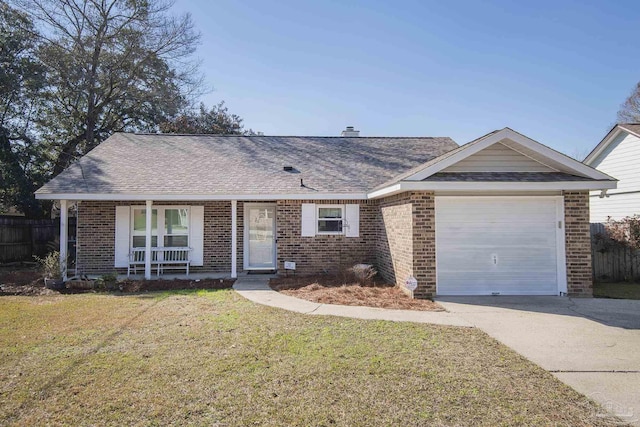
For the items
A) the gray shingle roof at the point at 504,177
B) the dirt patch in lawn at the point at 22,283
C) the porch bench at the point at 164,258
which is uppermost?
the gray shingle roof at the point at 504,177

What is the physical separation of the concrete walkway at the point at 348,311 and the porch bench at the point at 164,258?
138 inches

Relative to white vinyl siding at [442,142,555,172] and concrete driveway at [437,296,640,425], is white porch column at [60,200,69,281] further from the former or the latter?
white vinyl siding at [442,142,555,172]

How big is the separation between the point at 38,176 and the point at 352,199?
61.9 feet

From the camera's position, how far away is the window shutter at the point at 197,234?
12180 mm

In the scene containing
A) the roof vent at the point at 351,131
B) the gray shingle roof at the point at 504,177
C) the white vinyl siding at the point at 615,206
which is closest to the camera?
the gray shingle roof at the point at 504,177

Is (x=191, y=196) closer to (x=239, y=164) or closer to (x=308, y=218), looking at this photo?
(x=239, y=164)

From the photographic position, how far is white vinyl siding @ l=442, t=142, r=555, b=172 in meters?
8.98

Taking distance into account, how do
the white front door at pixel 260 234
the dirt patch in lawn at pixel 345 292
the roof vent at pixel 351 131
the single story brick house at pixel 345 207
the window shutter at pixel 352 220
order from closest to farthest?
the dirt patch in lawn at pixel 345 292
the single story brick house at pixel 345 207
the window shutter at pixel 352 220
the white front door at pixel 260 234
the roof vent at pixel 351 131

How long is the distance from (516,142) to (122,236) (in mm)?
11356

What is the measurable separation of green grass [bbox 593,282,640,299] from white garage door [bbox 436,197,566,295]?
1.37 meters

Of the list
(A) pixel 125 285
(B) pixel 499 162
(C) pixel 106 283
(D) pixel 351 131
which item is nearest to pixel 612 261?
(B) pixel 499 162

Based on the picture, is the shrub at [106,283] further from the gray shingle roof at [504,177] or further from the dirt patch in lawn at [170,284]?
the gray shingle roof at [504,177]

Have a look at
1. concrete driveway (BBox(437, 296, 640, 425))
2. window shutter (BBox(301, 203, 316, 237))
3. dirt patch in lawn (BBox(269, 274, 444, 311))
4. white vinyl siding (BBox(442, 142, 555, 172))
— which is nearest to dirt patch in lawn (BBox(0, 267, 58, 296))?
dirt patch in lawn (BBox(269, 274, 444, 311))

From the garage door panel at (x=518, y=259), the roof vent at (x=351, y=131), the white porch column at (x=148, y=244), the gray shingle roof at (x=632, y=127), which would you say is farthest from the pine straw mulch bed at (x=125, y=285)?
the gray shingle roof at (x=632, y=127)
